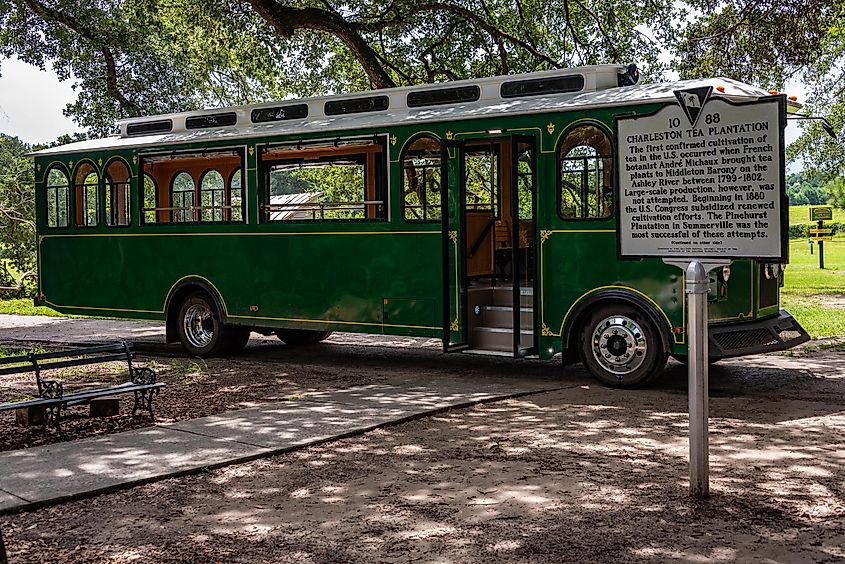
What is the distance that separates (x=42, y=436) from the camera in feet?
29.2

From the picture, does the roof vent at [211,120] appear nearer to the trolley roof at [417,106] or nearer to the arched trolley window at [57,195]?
the trolley roof at [417,106]

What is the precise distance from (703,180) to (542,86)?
210 inches

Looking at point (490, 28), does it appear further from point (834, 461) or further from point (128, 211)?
point (834, 461)

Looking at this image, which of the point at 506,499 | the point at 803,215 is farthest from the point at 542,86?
the point at 803,215

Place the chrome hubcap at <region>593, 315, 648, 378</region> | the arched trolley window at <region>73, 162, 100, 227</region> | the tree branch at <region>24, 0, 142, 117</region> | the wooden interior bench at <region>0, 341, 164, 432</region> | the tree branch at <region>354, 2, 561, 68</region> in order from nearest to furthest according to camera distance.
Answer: the wooden interior bench at <region>0, 341, 164, 432</region>, the chrome hubcap at <region>593, 315, 648, 378</region>, the arched trolley window at <region>73, 162, 100, 227</region>, the tree branch at <region>354, 2, 561, 68</region>, the tree branch at <region>24, 0, 142, 117</region>

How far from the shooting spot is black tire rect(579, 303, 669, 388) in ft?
35.3

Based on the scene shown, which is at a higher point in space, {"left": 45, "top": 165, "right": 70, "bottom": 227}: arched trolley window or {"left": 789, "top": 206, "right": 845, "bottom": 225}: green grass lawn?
{"left": 789, "top": 206, "right": 845, "bottom": 225}: green grass lawn

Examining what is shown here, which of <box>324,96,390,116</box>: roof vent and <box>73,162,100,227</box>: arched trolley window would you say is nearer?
<box>324,96,390,116</box>: roof vent

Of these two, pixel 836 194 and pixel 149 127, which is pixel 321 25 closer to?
pixel 149 127

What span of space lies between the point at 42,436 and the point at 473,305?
502 centimetres

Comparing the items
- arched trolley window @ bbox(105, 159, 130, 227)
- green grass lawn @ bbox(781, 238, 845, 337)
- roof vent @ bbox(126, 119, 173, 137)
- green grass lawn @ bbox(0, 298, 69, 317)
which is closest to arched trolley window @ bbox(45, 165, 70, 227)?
arched trolley window @ bbox(105, 159, 130, 227)

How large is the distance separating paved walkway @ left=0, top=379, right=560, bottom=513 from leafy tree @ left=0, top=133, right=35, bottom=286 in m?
19.7

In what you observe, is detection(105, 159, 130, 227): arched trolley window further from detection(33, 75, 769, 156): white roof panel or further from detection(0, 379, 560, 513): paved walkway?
detection(0, 379, 560, 513): paved walkway

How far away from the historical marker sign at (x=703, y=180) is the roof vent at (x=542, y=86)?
4530 millimetres
